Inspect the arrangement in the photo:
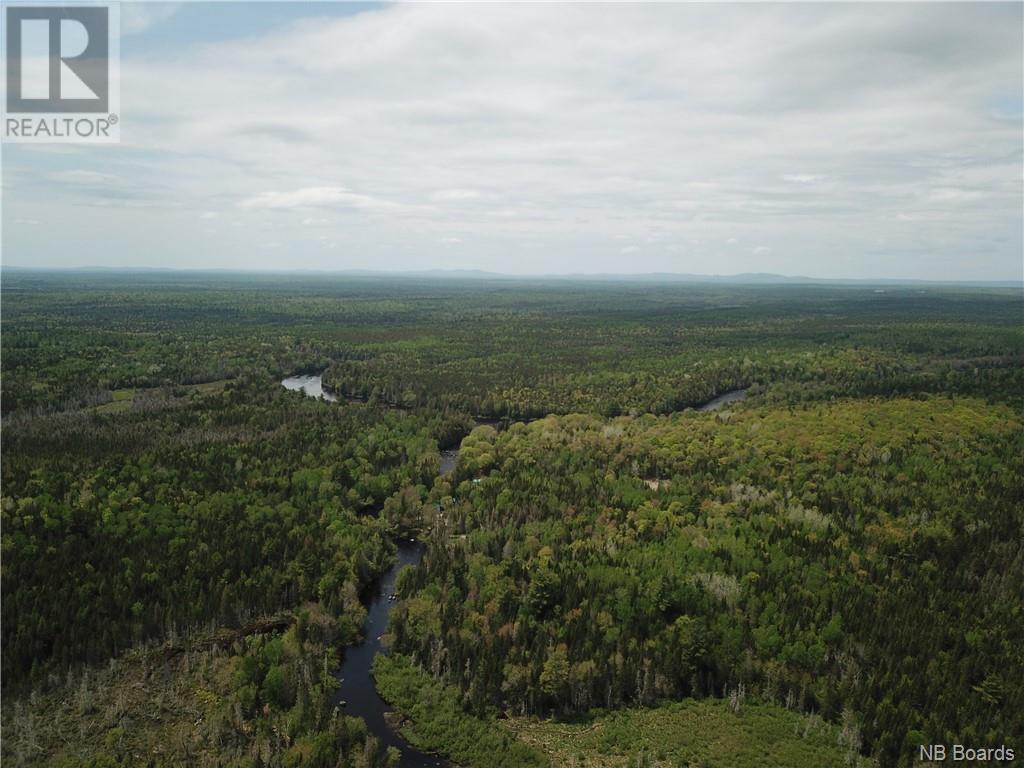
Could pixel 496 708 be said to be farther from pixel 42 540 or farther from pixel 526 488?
pixel 42 540

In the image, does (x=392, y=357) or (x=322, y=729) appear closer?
(x=322, y=729)

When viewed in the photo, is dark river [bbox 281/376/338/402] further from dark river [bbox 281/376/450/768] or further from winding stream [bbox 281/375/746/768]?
winding stream [bbox 281/375/746/768]

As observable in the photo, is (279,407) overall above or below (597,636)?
above

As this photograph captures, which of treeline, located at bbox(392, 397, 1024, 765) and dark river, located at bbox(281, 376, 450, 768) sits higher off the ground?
treeline, located at bbox(392, 397, 1024, 765)

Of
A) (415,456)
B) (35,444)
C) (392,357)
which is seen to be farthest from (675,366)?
(35,444)

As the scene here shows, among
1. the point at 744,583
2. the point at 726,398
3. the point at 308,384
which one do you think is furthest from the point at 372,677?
the point at 308,384

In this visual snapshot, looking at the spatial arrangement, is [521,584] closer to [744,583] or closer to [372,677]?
[372,677]

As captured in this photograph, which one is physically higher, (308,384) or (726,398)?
(726,398)

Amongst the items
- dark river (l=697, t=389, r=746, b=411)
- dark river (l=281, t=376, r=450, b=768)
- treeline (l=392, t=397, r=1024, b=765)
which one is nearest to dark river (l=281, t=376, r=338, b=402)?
treeline (l=392, t=397, r=1024, b=765)
